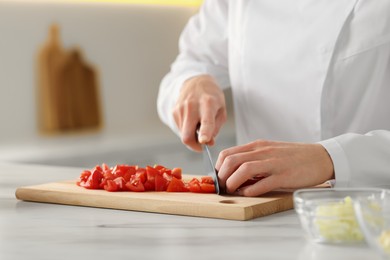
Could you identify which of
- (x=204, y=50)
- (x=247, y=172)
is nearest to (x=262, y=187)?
(x=247, y=172)

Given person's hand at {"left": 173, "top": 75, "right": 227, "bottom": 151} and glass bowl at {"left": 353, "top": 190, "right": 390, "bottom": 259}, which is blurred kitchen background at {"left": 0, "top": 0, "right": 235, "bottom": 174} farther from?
glass bowl at {"left": 353, "top": 190, "right": 390, "bottom": 259}

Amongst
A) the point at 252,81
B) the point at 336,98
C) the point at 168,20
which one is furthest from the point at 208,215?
the point at 168,20

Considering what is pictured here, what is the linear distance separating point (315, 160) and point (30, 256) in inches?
23.8

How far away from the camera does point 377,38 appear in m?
1.73

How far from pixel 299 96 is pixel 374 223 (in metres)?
0.95

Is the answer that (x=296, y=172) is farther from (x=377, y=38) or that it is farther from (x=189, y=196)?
(x=377, y=38)

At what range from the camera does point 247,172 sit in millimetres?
1434

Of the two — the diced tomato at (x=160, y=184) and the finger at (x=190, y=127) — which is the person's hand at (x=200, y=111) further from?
the diced tomato at (x=160, y=184)

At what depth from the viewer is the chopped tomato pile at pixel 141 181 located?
59.3 inches

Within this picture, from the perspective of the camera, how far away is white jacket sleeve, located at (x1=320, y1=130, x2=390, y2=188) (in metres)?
1.50

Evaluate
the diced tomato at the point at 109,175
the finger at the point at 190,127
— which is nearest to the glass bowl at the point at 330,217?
the diced tomato at the point at 109,175

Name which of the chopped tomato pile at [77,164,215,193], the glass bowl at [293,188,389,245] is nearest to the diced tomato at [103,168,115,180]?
the chopped tomato pile at [77,164,215,193]

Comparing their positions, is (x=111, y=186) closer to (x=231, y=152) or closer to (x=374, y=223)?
(x=231, y=152)

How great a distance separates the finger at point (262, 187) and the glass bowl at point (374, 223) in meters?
0.44
